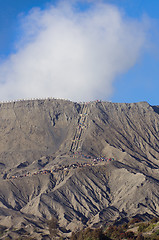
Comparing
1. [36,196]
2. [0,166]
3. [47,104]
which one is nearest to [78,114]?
[47,104]

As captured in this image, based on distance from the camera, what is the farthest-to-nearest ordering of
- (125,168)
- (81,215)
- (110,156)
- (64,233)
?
(110,156) < (125,168) < (81,215) < (64,233)

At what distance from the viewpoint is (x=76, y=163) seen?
14875 cm

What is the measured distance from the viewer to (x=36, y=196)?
135125 millimetres

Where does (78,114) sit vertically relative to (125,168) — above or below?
above

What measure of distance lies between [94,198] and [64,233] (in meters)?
30.9

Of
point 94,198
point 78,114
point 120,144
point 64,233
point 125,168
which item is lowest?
point 64,233

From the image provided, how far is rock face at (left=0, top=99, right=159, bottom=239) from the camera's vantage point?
121 metres

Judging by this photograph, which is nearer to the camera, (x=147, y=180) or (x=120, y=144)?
(x=147, y=180)

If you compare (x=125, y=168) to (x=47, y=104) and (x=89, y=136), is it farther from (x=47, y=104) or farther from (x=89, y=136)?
(x=47, y=104)

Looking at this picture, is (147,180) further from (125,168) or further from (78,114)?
(78,114)

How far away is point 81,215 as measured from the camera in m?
121

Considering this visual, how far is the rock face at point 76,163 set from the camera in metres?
121

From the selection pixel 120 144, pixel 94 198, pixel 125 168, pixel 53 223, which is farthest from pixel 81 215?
pixel 120 144

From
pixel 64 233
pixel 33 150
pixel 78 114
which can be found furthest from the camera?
pixel 78 114
